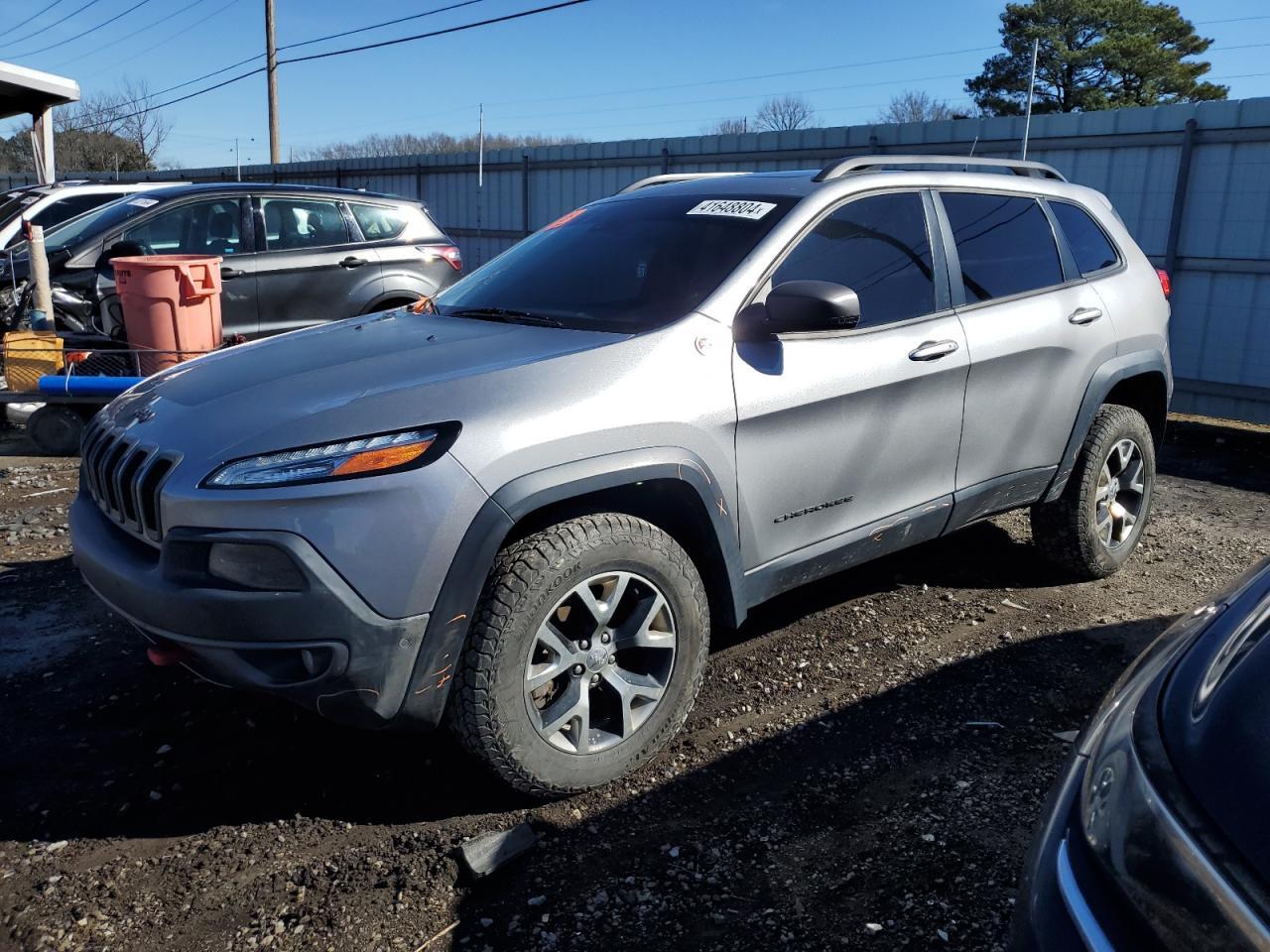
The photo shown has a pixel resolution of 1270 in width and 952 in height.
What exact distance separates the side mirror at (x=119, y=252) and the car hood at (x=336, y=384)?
494cm

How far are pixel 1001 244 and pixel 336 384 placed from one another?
111 inches

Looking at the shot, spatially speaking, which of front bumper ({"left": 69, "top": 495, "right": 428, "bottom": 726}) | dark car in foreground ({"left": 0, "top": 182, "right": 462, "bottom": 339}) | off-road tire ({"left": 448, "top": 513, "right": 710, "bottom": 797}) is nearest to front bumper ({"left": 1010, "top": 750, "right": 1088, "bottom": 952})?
off-road tire ({"left": 448, "top": 513, "right": 710, "bottom": 797})

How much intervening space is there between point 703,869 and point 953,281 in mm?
2445

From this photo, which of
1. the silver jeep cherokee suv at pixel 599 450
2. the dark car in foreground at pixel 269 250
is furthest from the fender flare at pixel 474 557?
the dark car in foreground at pixel 269 250

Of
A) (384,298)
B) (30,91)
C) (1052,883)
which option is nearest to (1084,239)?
(1052,883)

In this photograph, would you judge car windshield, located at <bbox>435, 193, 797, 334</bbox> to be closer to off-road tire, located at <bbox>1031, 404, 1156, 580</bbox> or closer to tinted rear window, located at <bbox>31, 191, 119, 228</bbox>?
off-road tire, located at <bbox>1031, 404, 1156, 580</bbox>

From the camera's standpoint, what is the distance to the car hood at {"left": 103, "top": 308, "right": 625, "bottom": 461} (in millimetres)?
2684

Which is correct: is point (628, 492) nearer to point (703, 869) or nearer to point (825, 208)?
point (703, 869)

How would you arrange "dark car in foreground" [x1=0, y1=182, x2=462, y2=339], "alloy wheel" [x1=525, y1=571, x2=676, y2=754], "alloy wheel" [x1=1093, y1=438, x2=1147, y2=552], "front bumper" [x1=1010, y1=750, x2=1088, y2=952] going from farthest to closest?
1. "dark car in foreground" [x1=0, y1=182, x2=462, y2=339]
2. "alloy wheel" [x1=1093, y1=438, x2=1147, y2=552]
3. "alloy wheel" [x1=525, y1=571, x2=676, y2=754]
4. "front bumper" [x1=1010, y1=750, x2=1088, y2=952]

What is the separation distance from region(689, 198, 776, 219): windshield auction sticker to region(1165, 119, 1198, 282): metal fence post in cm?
694

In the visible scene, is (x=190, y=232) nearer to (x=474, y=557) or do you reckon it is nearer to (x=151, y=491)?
(x=151, y=491)

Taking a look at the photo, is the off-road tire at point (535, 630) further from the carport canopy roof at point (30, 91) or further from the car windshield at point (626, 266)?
the carport canopy roof at point (30, 91)

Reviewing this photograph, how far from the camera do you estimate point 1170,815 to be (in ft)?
4.57

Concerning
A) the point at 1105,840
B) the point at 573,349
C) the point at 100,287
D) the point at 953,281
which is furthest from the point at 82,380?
Answer: the point at 1105,840
